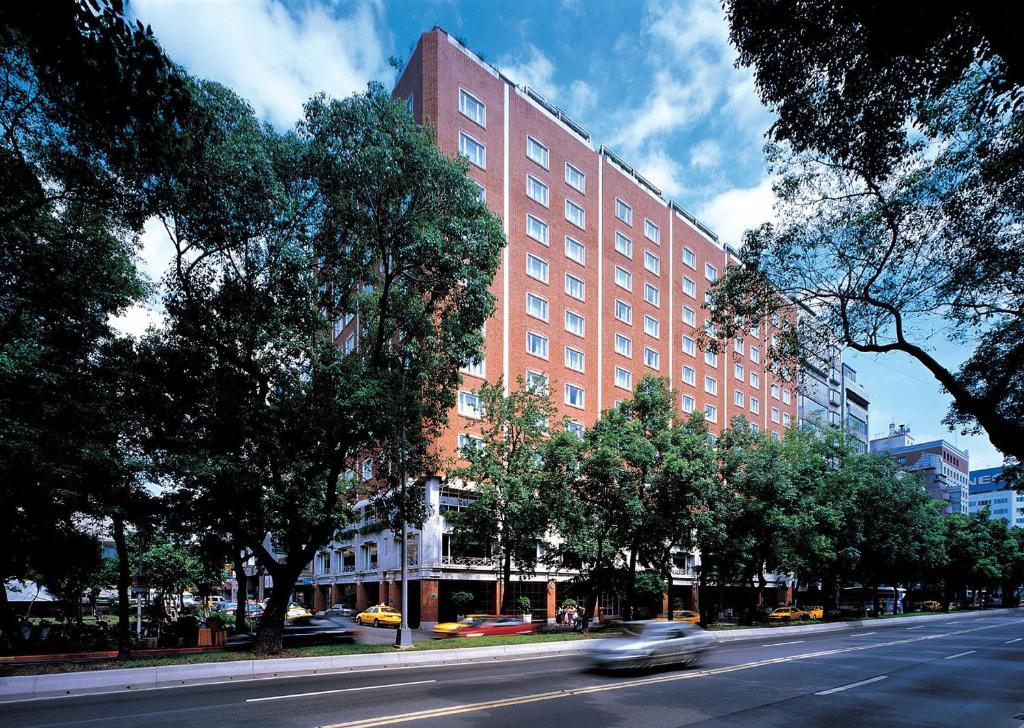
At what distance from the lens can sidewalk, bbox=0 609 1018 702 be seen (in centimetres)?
1444

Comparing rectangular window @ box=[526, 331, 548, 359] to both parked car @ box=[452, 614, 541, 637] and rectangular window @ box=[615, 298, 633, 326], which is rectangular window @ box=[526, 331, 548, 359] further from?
parked car @ box=[452, 614, 541, 637]

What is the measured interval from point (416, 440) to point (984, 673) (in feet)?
58.6

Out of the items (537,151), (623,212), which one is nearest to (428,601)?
(537,151)

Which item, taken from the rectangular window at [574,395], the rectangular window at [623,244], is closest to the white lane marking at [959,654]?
the rectangular window at [574,395]

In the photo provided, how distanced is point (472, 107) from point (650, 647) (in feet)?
124

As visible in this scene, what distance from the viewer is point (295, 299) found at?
1902 cm

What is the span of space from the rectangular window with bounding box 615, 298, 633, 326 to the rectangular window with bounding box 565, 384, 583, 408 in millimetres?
8578

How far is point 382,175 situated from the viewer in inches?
762

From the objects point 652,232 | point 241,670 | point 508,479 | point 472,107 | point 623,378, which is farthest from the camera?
point 652,232

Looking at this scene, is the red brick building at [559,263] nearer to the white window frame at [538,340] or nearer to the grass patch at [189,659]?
the white window frame at [538,340]

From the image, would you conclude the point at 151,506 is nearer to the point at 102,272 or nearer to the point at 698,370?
the point at 102,272

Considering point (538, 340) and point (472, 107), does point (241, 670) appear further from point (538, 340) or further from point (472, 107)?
point (472, 107)

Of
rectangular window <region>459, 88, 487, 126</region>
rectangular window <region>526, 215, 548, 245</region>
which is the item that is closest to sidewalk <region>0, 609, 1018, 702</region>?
rectangular window <region>526, 215, 548, 245</region>

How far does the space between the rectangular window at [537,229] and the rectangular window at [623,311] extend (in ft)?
32.0
